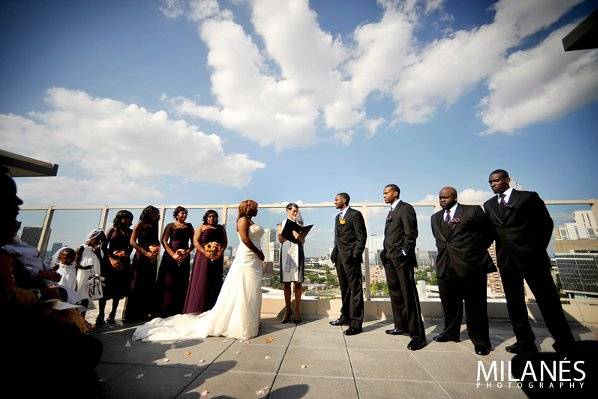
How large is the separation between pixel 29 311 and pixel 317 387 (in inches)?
85.2

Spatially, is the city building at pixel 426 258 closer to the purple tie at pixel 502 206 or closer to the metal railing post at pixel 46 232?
the purple tie at pixel 502 206

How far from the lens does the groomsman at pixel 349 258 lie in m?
4.01

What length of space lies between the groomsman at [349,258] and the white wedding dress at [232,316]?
4.62ft

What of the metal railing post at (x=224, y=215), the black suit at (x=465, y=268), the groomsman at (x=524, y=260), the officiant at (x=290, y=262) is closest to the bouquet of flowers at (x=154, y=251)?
the metal railing post at (x=224, y=215)

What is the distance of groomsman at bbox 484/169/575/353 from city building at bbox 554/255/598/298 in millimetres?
1368

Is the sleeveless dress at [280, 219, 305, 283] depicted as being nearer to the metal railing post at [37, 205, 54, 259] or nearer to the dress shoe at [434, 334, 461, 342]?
the dress shoe at [434, 334, 461, 342]

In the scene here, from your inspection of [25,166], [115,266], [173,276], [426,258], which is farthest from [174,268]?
[426,258]

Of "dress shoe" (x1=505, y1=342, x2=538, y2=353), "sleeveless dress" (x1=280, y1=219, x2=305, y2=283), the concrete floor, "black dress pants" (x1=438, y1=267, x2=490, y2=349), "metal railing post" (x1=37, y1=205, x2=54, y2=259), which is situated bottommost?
the concrete floor

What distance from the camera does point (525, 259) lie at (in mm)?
3234

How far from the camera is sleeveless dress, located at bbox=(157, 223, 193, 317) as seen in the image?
4.49m

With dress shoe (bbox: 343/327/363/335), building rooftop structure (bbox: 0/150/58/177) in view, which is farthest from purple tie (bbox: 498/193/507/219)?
building rooftop structure (bbox: 0/150/58/177)

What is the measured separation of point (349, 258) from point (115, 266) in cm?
412

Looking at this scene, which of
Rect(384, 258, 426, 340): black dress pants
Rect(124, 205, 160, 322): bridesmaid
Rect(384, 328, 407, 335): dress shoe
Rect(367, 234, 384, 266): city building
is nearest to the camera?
Rect(384, 258, 426, 340): black dress pants

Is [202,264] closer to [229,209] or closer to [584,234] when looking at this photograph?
[229,209]
